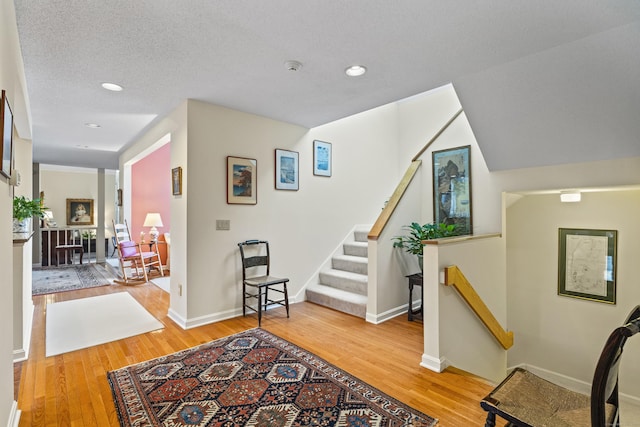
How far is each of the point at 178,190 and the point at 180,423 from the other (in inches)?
97.4

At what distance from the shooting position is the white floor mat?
3098 mm

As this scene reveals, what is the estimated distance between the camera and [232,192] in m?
3.78

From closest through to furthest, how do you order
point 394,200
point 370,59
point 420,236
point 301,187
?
point 370,59 → point 420,236 → point 394,200 → point 301,187

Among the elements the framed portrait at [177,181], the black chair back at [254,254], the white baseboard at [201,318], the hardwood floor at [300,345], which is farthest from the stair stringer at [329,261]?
the framed portrait at [177,181]

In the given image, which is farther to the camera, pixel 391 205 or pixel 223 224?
pixel 391 205

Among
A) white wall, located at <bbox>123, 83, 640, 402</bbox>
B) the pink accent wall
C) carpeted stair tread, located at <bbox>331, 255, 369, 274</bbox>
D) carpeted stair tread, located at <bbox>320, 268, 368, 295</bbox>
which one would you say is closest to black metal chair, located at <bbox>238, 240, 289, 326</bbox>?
white wall, located at <bbox>123, 83, 640, 402</bbox>

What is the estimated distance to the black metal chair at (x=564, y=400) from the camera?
1.18 metres

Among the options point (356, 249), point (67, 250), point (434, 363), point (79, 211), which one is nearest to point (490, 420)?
point (434, 363)

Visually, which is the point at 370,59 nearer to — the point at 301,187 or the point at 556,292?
the point at 301,187

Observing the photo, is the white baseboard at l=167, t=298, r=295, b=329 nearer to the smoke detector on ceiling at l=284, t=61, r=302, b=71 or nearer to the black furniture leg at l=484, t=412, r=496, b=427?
the smoke detector on ceiling at l=284, t=61, r=302, b=71

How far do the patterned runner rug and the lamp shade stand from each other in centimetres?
124

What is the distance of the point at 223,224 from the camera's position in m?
3.73

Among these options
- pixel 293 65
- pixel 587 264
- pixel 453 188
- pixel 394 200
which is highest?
pixel 293 65

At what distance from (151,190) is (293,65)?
610cm
